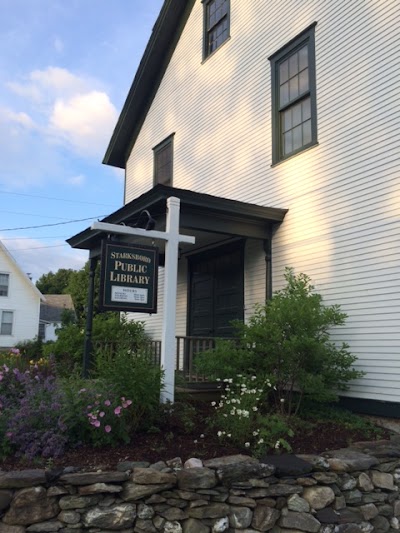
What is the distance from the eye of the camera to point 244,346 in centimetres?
660

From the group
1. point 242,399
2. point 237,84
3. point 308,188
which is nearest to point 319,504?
point 242,399

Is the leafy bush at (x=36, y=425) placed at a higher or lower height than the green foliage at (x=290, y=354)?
Result: lower

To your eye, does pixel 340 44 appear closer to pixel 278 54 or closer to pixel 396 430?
pixel 278 54

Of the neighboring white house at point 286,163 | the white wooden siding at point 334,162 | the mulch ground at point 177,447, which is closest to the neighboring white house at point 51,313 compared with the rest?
the neighboring white house at point 286,163

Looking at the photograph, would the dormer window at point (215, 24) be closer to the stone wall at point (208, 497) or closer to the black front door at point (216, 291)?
the black front door at point (216, 291)

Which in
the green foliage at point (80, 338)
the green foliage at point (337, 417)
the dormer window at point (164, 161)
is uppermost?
the dormer window at point (164, 161)

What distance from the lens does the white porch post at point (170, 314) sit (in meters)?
5.77

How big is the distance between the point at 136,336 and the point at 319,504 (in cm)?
727

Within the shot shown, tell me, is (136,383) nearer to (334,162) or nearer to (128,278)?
(128,278)

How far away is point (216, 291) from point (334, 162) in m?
3.63

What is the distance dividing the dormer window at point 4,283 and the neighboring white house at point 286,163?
64.2ft

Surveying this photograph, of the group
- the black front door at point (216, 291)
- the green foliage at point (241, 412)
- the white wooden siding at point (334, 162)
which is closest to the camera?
the green foliage at point (241, 412)

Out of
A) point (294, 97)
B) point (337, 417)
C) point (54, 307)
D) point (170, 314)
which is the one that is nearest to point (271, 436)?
point (337, 417)

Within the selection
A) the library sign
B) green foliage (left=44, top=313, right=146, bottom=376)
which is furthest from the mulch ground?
green foliage (left=44, top=313, right=146, bottom=376)
